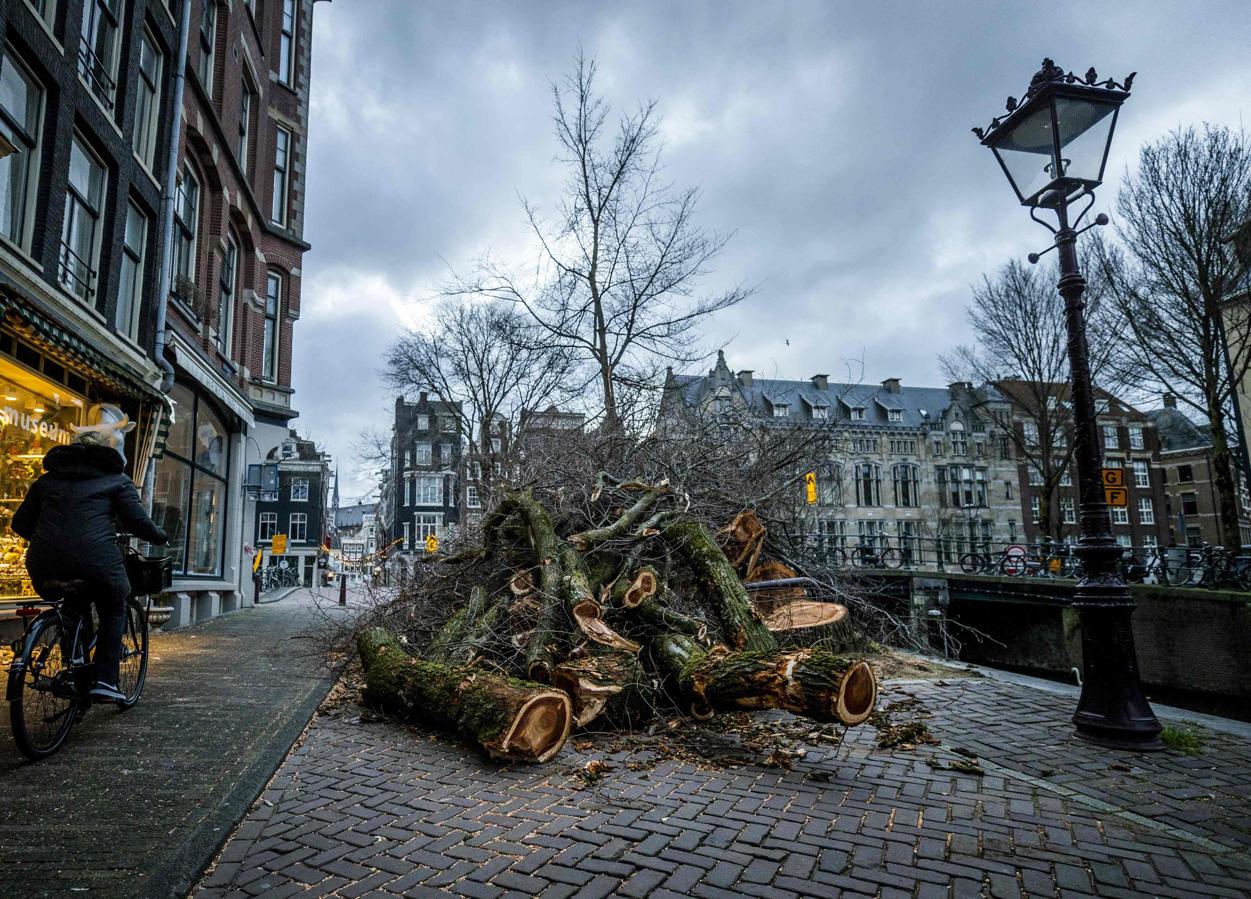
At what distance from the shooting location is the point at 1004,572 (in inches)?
820

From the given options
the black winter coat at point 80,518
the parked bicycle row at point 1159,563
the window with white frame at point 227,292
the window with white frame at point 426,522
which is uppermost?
the window with white frame at point 227,292

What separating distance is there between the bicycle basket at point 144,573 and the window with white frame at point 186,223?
982cm

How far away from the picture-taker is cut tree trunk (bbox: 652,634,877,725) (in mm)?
4203

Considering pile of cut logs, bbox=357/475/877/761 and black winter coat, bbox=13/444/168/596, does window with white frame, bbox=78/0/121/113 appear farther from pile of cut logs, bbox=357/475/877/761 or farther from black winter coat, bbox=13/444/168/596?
pile of cut logs, bbox=357/475/877/761

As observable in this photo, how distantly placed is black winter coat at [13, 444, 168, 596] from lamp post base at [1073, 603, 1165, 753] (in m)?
6.16

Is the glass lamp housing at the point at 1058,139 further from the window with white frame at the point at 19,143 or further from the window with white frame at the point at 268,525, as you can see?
the window with white frame at the point at 268,525

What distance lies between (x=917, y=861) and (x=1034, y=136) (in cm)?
537

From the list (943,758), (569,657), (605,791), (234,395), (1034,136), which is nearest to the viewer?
(605,791)

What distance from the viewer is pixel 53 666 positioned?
418 cm

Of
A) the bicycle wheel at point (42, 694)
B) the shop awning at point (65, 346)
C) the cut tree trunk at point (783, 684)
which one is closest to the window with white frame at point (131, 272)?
the shop awning at point (65, 346)

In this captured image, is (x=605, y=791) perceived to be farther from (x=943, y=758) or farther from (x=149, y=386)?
(x=149, y=386)

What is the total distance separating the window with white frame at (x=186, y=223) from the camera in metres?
13.1

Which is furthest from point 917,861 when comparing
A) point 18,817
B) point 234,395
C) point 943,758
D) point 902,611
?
A: point 902,611

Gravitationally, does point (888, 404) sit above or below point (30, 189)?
above
